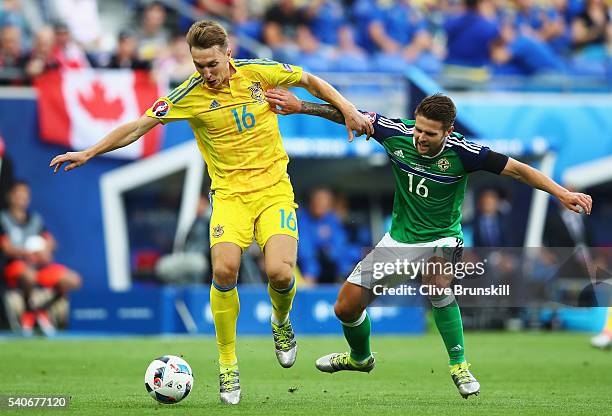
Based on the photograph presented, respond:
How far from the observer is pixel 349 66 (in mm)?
19219

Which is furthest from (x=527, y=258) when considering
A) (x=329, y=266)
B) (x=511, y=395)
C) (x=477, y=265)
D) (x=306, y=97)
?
(x=511, y=395)

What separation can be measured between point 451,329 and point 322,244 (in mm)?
9233

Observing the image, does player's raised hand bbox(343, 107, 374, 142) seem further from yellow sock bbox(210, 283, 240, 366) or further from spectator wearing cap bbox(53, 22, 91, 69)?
spectator wearing cap bbox(53, 22, 91, 69)

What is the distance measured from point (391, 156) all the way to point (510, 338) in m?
7.94

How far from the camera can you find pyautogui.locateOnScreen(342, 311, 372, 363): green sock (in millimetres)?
8953

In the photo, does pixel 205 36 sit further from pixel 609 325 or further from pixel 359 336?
pixel 609 325

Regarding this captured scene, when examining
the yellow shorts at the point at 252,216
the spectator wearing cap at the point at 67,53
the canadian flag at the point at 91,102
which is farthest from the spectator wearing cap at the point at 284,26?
the yellow shorts at the point at 252,216

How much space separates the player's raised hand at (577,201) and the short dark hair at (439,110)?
0.99 metres

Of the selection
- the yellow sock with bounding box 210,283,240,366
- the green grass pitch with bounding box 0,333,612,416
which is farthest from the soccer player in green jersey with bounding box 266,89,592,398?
the yellow sock with bounding box 210,283,240,366

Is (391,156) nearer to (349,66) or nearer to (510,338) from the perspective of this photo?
(510,338)

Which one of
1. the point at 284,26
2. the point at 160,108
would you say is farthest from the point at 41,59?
the point at 160,108

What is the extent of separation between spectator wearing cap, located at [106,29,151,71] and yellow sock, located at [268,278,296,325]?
9568mm

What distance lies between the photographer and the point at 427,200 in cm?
872

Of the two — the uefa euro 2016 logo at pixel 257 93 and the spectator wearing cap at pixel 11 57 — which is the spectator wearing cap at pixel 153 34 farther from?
the uefa euro 2016 logo at pixel 257 93
